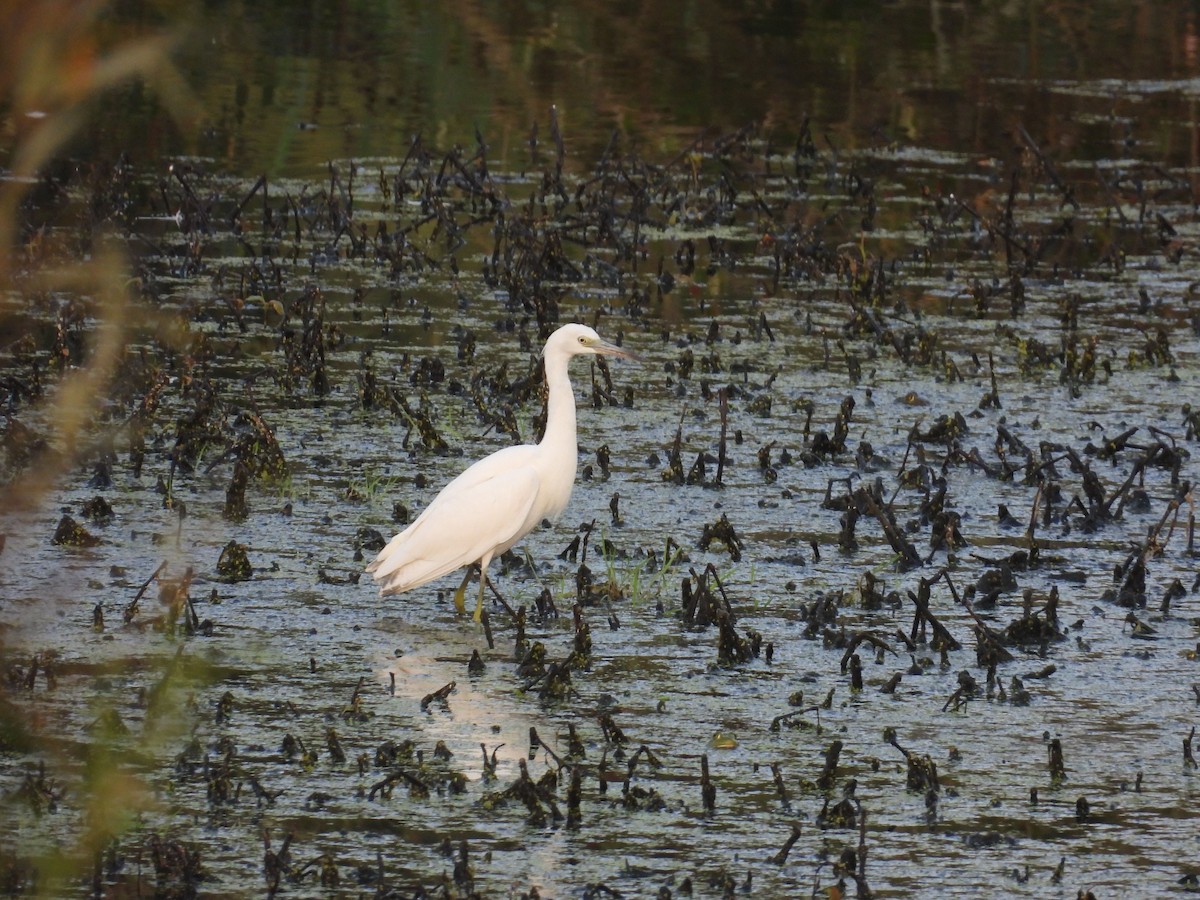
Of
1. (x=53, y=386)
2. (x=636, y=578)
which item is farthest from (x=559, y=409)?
(x=53, y=386)

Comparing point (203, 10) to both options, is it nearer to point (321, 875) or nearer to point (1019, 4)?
point (1019, 4)

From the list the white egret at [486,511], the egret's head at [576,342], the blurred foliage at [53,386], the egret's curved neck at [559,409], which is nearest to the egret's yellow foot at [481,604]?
the white egret at [486,511]

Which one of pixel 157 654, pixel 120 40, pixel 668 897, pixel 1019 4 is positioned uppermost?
pixel 1019 4

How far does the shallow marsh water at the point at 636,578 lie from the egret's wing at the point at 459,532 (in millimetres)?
204

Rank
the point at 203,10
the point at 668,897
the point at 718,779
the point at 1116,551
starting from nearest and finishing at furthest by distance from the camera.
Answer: the point at 668,897 → the point at 718,779 → the point at 1116,551 → the point at 203,10

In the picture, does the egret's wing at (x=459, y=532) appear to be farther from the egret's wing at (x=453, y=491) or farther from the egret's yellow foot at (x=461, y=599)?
the egret's yellow foot at (x=461, y=599)

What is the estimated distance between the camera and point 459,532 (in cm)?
647

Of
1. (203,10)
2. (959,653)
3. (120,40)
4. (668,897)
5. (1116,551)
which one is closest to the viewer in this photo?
(668,897)

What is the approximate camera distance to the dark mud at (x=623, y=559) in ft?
15.5

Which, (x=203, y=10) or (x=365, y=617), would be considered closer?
(x=365, y=617)

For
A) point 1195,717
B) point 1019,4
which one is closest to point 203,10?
point 1019,4

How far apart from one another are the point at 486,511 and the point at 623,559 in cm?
72

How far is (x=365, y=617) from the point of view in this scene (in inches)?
Result: 254

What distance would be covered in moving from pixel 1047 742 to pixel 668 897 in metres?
1.61
